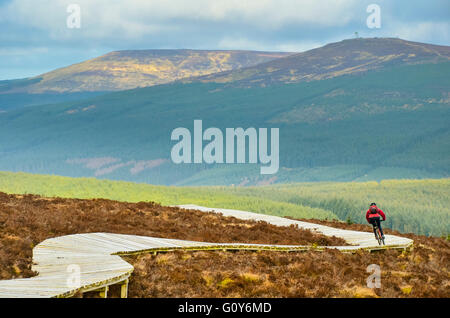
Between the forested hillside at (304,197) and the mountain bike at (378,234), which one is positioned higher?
the mountain bike at (378,234)

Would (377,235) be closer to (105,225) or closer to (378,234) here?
(378,234)

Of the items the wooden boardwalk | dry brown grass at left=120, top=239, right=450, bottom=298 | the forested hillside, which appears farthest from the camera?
the forested hillside

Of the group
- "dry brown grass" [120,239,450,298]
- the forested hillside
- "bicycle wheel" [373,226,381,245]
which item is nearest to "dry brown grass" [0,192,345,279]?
"bicycle wheel" [373,226,381,245]

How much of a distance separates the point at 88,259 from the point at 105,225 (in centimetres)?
828

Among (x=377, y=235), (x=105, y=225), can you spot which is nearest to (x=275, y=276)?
(x=105, y=225)

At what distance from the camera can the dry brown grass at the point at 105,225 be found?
62.0 feet

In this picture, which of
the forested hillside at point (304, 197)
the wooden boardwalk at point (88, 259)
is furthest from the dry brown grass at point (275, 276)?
the forested hillside at point (304, 197)

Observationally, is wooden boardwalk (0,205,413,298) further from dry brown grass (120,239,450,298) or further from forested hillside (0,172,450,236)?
forested hillside (0,172,450,236)

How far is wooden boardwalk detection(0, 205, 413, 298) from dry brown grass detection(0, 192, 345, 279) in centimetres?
59

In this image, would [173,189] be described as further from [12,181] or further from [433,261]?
[433,261]

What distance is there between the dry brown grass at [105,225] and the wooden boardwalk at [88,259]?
1.94 ft

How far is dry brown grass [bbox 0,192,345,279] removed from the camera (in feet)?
62.0

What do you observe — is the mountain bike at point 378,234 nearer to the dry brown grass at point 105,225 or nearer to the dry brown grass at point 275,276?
the dry brown grass at point 105,225

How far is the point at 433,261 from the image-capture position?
25844mm
